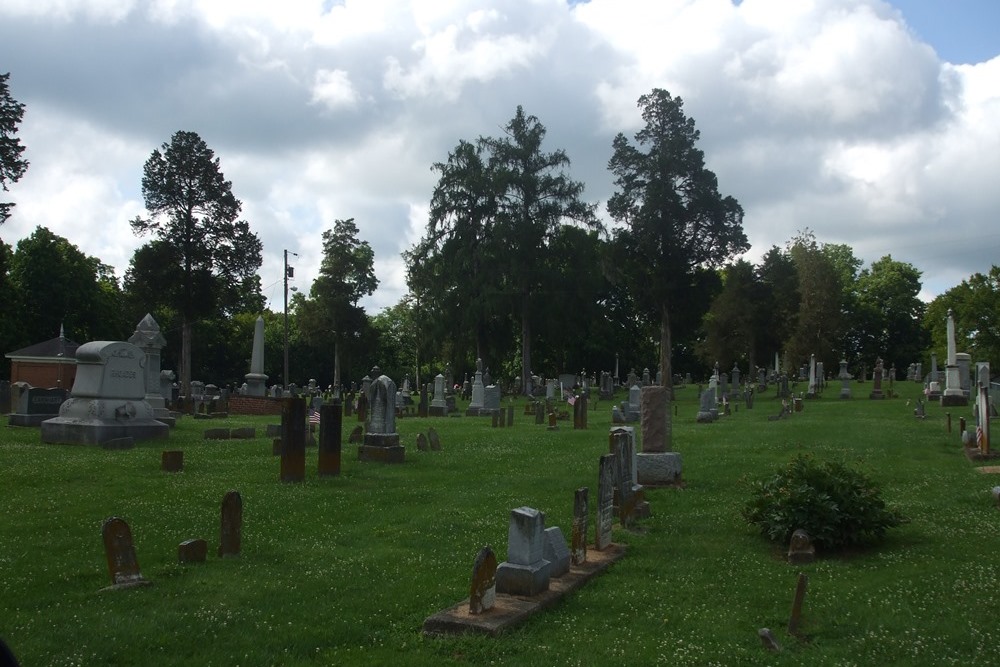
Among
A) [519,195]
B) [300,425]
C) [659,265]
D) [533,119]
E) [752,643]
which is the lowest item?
[752,643]

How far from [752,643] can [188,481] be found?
9.00 meters

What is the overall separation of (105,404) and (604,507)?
12972 millimetres

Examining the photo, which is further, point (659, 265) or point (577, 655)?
point (659, 265)

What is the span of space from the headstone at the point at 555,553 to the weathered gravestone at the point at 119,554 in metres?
3.54

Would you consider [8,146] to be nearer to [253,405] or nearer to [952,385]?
[253,405]

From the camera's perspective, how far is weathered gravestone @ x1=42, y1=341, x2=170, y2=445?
1758 centimetres

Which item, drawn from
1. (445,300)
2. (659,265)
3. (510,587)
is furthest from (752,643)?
(445,300)

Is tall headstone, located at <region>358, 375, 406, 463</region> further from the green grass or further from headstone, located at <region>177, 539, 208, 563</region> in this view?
headstone, located at <region>177, 539, 208, 563</region>

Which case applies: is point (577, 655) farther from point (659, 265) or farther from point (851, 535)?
point (659, 265)

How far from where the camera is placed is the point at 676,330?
50250 millimetres

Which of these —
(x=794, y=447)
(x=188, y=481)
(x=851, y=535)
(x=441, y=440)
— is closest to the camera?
(x=851, y=535)

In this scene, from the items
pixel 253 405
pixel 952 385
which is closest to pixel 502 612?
pixel 253 405

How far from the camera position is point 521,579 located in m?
7.30

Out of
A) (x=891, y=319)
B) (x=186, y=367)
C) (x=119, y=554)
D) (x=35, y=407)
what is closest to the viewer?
(x=119, y=554)
